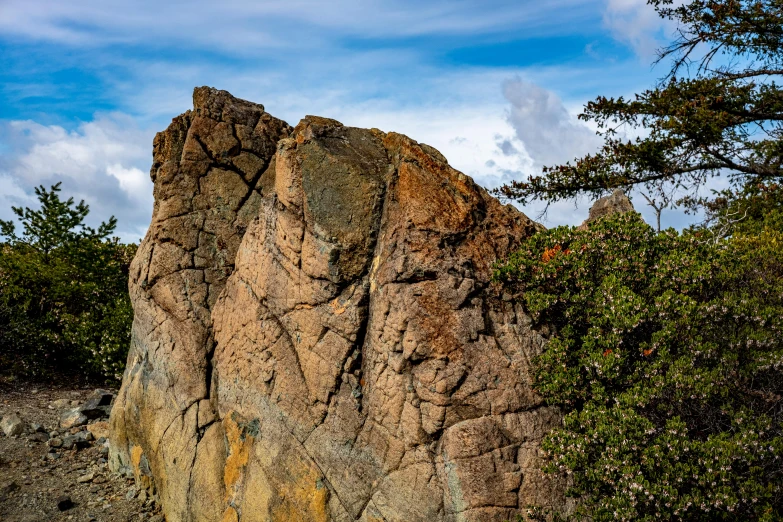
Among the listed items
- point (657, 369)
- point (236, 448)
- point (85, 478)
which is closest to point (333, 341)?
point (236, 448)

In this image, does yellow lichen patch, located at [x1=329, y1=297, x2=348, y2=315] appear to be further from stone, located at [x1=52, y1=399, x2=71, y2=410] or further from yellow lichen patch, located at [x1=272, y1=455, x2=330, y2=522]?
stone, located at [x1=52, y1=399, x2=71, y2=410]

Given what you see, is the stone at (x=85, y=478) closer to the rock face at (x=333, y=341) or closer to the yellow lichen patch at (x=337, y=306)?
the rock face at (x=333, y=341)

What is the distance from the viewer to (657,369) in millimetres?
10375

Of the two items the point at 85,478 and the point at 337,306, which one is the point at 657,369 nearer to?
the point at 337,306

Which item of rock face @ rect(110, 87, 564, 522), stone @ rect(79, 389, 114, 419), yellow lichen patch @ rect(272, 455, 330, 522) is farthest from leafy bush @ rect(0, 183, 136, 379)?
yellow lichen patch @ rect(272, 455, 330, 522)

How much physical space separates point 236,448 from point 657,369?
7.47 m

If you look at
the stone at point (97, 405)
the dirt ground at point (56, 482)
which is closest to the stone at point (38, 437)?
the dirt ground at point (56, 482)

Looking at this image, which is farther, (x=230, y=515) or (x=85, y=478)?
(x=85, y=478)

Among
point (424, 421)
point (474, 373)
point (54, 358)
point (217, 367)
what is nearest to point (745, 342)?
point (474, 373)

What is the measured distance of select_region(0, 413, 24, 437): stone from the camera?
712 inches

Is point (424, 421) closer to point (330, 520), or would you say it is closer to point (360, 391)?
point (360, 391)

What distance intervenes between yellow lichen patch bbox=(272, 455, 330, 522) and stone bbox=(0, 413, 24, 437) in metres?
10.3

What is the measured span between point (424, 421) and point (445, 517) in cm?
141

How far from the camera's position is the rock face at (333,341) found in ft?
33.5
